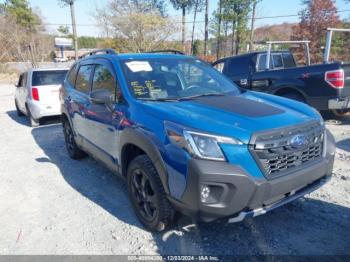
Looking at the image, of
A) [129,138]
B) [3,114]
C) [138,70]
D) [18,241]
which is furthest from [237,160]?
[3,114]

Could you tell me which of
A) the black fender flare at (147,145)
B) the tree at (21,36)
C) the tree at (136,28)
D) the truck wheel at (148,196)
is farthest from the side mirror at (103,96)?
the tree at (21,36)

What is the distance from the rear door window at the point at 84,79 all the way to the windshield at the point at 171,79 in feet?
3.23

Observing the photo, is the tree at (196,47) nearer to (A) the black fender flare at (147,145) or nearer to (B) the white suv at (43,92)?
(B) the white suv at (43,92)

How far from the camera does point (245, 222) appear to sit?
3.27 meters

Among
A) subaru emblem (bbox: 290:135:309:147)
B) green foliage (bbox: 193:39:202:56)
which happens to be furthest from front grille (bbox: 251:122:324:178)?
green foliage (bbox: 193:39:202:56)

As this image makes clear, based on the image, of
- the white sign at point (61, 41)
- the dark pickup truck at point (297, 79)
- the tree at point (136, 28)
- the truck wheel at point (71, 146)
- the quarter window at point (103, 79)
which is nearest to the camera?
the quarter window at point (103, 79)

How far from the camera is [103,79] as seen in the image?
3.97m

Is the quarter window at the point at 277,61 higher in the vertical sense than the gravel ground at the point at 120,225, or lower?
higher

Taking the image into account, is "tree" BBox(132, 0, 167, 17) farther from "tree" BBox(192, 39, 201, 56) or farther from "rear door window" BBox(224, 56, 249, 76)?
"rear door window" BBox(224, 56, 249, 76)

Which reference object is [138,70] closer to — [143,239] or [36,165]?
[143,239]

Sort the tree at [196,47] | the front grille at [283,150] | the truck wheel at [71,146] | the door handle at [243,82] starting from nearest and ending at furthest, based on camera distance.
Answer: the front grille at [283,150]
the truck wheel at [71,146]
the door handle at [243,82]
the tree at [196,47]

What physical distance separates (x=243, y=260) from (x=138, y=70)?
2235mm

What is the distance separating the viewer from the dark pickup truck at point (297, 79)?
20.3ft

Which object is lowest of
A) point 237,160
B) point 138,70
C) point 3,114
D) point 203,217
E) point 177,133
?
point 3,114
